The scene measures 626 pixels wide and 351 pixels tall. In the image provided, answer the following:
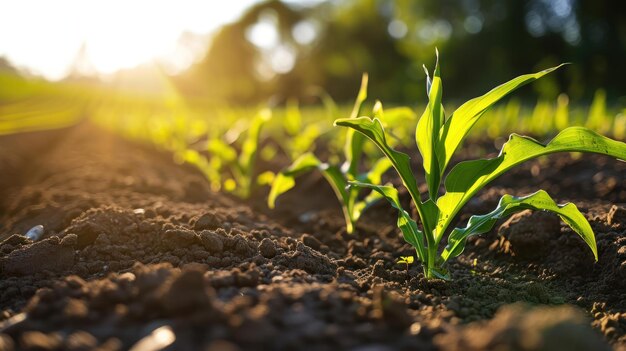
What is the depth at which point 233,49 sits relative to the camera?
1481 inches

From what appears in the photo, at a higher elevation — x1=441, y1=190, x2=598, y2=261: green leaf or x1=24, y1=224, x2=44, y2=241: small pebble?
x1=24, y1=224, x2=44, y2=241: small pebble

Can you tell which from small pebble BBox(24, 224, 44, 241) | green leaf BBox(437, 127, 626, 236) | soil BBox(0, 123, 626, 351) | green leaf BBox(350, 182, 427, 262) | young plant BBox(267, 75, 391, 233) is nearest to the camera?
soil BBox(0, 123, 626, 351)

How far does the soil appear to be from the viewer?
1223 mm

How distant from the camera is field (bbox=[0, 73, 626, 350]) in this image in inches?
48.4

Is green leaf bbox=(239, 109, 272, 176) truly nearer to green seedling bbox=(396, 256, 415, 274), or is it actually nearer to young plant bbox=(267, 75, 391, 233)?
young plant bbox=(267, 75, 391, 233)

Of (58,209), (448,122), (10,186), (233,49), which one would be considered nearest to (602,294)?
(448,122)

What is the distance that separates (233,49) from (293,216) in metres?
35.7

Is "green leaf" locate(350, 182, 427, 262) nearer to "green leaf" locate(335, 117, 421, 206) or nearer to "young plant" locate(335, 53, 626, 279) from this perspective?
"young plant" locate(335, 53, 626, 279)

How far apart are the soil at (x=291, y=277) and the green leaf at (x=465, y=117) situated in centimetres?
55

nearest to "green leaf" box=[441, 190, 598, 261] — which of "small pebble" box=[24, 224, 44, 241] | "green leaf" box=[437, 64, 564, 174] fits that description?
"green leaf" box=[437, 64, 564, 174]

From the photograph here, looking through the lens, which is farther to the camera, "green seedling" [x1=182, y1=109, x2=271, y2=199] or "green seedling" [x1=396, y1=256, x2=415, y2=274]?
"green seedling" [x1=182, y1=109, x2=271, y2=199]

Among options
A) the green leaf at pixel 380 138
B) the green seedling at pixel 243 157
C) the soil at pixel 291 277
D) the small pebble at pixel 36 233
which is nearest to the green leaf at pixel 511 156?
the green leaf at pixel 380 138

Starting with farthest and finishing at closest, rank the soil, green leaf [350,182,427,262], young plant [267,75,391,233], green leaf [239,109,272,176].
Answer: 1. green leaf [239,109,272,176]
2. young plant [267,75,391,233]
3. green leaf [350,182,427,262]
4. the soil

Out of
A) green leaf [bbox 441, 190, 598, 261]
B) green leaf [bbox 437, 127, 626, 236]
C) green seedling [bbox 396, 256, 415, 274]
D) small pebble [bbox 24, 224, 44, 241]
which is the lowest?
green seedling [bbox 396, 256, 415, 274]
